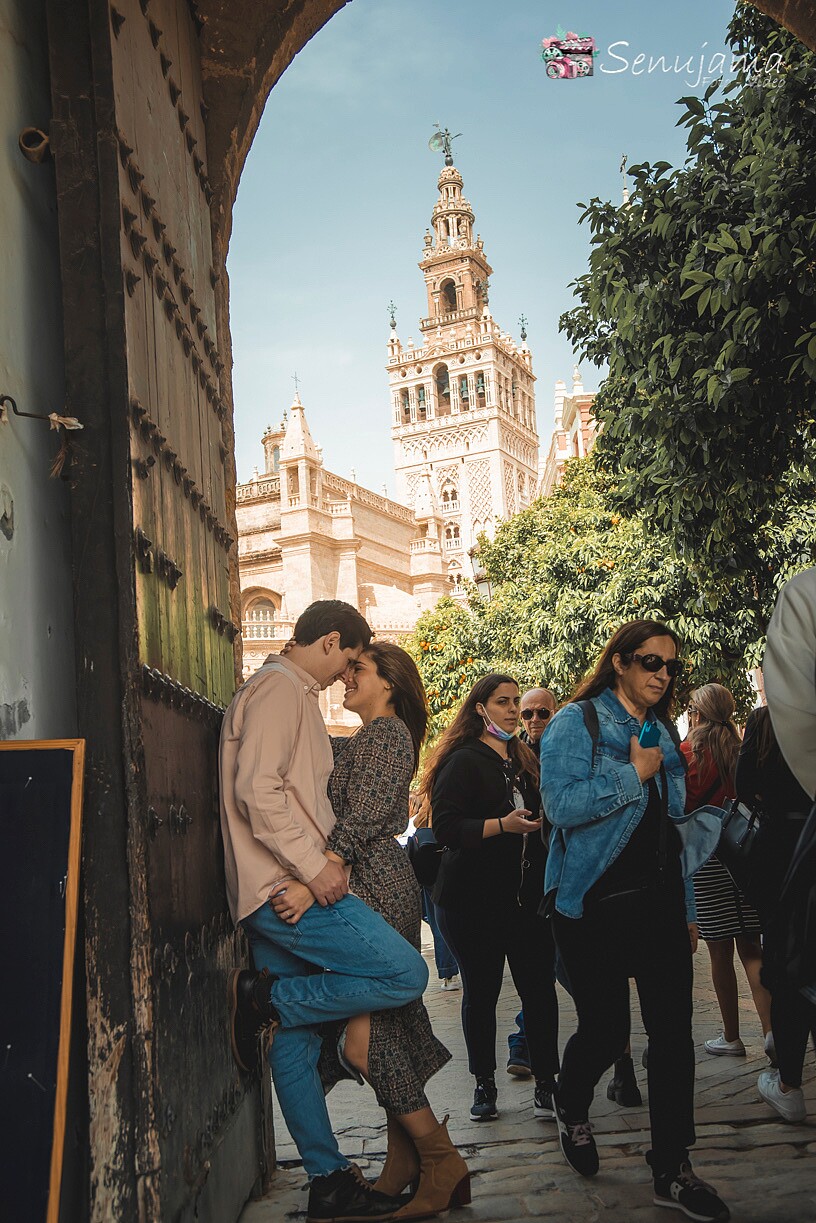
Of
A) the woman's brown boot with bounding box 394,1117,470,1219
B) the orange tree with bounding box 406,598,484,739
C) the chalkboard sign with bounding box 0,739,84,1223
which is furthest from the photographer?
the orange tree with bounding box 406,598,484,739

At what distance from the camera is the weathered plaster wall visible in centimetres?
244

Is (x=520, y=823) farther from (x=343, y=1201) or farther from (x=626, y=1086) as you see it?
(x=343, y=1201)

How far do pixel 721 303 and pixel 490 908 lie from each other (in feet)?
9.59

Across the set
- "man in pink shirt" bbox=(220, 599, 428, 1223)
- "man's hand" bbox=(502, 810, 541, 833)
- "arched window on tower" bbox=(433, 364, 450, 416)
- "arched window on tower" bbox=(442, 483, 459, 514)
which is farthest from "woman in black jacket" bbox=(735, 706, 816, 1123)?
"arched window on tower" bbox=(433, 364, 450, 416)

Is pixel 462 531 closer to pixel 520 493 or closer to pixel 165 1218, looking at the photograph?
pixel 520 493

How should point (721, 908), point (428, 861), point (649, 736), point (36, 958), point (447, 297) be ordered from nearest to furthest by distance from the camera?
point (36, 958) < point (649, 736) < point (428, 861) < point (721, 908) < point (447, 297)

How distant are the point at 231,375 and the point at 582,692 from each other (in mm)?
1754

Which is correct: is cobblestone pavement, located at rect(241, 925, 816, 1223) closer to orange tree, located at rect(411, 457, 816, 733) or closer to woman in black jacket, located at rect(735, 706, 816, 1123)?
woman in black jacket, located at rect(735, 706, 816, 1123)

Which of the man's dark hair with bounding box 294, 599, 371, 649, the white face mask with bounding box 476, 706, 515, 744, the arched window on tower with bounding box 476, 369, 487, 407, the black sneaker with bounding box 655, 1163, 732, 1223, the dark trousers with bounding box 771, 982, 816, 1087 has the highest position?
the arched window on tower with bounding box 476, 369, 487, 407

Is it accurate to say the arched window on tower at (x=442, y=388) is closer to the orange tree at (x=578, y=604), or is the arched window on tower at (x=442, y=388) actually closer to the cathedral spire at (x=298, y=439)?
the cathedral spire at (x=298, y=439)

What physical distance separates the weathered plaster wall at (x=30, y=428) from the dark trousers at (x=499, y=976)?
242 cm

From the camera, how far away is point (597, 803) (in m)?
3.54

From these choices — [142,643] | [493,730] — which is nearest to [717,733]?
[493,730]

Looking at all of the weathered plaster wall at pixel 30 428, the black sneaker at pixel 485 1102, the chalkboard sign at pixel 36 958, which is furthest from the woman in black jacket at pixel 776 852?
the chalkboard sign at pixel 36 958
